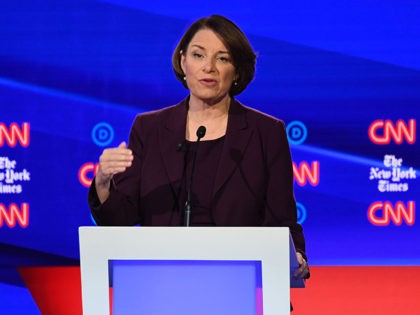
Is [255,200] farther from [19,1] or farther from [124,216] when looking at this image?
[19,1]

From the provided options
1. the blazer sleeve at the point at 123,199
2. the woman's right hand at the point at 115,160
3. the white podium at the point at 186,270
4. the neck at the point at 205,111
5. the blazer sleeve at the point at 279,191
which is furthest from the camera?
the neck at the point at 205,111

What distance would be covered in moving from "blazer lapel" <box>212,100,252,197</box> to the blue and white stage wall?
6.27 ft

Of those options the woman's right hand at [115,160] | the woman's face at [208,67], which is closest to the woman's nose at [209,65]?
the woman's face at [208,67]

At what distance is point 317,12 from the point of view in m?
4.20

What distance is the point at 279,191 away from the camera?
7.26 ft

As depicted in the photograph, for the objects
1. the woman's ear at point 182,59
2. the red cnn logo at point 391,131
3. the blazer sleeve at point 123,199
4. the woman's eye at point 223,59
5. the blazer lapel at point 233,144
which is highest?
the red cnn logo at point 391,131

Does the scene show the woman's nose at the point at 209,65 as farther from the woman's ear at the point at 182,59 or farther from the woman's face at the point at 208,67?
the woman's ear at the point at 182,59

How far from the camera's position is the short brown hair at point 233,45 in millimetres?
2260

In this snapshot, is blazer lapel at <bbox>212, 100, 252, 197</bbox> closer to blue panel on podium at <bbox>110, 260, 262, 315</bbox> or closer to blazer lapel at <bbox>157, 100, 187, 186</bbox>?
blazer lapel at <bbox>157, 100, 187, 186</bbox>

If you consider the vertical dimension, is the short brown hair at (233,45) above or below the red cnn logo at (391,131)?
below

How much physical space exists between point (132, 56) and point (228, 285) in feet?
9.17

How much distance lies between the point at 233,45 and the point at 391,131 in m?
2.15

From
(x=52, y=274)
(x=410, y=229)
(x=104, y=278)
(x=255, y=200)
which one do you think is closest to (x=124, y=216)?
(x=255, y=200)

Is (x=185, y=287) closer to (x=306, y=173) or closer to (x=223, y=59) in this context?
(x=223, y=59)
